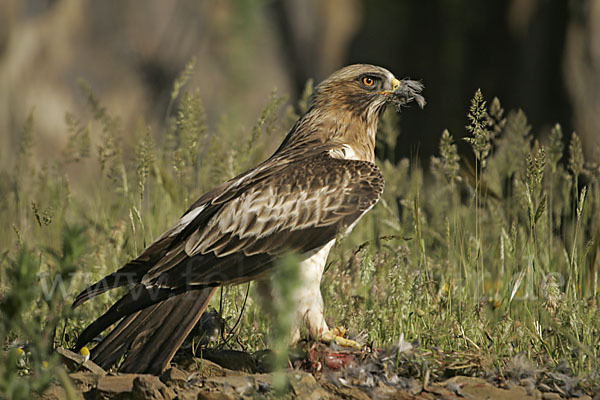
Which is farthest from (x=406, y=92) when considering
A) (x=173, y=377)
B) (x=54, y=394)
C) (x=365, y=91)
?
(x=54, y=394)

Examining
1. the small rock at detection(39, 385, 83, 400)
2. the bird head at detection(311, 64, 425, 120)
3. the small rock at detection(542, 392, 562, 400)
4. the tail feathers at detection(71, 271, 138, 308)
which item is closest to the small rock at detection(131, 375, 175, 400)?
the small rock at detection(39, 385, 83, 400)

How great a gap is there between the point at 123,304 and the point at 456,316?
145 centimetres

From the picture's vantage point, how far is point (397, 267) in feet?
11.4

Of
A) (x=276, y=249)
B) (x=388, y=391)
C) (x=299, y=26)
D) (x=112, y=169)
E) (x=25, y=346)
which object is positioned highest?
(x=299, y=26)

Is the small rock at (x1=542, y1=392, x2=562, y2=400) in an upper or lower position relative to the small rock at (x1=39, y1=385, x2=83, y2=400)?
lower

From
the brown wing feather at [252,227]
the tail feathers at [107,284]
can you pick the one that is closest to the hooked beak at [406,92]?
the brown wing feather at [252,227]

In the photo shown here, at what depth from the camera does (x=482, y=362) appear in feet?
10.3

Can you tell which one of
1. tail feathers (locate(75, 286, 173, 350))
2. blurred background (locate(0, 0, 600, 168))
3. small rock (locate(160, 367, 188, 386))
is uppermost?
blurred background (locate(0, 0, 600, 168))

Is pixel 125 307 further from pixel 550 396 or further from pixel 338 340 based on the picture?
pixel 550 396

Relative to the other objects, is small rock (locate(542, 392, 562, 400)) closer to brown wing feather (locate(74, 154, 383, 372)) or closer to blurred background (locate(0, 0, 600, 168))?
brown wing feather (locate(74, 154, 383, 372))

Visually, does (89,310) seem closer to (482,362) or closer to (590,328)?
(482,362)

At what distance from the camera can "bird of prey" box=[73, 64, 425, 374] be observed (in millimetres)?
3203

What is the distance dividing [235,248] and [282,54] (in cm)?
662

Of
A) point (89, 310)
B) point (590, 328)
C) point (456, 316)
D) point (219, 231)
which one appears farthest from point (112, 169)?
point (590, 328)
